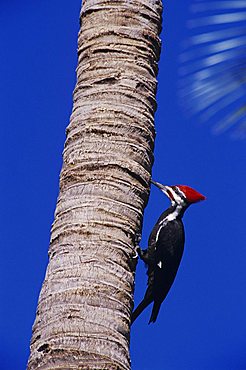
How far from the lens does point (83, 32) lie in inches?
154

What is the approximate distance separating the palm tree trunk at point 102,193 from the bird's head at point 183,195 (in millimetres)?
2223

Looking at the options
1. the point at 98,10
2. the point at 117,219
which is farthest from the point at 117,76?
the point at 117,219

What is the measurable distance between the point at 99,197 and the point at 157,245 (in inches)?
104

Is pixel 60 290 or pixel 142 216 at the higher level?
pixel 142 216

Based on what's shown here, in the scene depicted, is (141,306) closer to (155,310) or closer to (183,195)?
(155,310)

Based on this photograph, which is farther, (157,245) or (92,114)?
(157,245)

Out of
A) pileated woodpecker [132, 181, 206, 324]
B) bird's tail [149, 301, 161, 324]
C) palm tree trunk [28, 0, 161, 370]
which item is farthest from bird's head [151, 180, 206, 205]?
palm tree trunk [28, 0, 161, 370]

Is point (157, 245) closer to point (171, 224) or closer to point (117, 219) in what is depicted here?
point (171, 224)

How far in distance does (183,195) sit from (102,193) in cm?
285

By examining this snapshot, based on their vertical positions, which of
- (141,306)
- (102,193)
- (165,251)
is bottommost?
(102,193)

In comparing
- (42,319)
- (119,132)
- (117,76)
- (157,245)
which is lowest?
(42,319)

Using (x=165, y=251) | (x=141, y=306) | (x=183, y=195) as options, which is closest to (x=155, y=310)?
(x=141, y=306)

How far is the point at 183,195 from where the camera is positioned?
6047mm

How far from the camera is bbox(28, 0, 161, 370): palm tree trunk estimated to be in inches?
112
